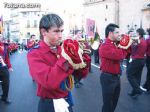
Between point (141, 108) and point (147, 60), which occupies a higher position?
point (147, 60)

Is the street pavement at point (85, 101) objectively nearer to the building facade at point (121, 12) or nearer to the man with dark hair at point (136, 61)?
the man with dark hair at point (136, 61)

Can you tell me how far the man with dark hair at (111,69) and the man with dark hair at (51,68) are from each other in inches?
88.7

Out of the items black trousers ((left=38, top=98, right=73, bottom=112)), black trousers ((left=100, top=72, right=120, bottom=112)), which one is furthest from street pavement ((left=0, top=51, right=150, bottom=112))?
black trousers ((left=38, top=98, right=73, bottom=112))

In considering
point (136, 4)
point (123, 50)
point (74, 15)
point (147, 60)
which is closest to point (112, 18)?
point (136, 4)

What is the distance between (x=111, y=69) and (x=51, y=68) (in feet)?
9.51

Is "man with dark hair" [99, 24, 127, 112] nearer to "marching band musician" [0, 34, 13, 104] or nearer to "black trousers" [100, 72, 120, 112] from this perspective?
"black trousers" [100, 72, 120, 112]

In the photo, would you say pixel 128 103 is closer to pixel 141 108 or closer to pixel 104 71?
pixel 141 108

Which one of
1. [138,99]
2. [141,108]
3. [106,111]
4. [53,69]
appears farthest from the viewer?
[138,99]

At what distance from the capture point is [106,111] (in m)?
5.50

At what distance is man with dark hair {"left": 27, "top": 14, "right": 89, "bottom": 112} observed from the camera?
8.89ft

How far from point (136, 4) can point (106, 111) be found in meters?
49.2

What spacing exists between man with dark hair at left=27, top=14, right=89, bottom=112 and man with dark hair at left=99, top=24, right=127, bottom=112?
2252 millimetres

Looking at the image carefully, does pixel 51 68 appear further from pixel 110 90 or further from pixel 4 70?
pixel 4 70

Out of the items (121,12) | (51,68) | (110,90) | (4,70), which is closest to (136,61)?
(4,70)
